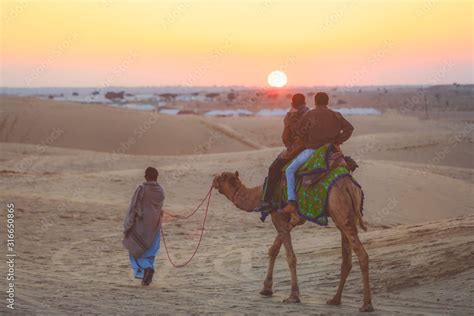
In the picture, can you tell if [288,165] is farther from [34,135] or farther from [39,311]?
[34,135]

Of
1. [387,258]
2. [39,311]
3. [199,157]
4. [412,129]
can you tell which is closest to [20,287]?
[39,311]

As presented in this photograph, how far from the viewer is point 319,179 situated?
29.6 feet

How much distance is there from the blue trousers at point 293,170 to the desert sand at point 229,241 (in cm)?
138

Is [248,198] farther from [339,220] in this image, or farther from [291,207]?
[339,220]

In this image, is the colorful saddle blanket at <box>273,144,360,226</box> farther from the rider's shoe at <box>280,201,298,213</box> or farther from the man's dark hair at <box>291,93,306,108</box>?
the man's dark hair at <box>291,93,306,108</box>

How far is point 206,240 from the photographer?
53.9 feet

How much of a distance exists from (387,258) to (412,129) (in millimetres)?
50915

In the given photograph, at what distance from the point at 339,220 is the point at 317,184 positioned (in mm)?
534

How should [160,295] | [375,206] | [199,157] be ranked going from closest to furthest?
[160,295], [375,206], [199,157]

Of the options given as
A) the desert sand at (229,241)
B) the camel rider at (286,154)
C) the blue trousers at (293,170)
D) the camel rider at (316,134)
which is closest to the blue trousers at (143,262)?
the desert sand at (229,241)

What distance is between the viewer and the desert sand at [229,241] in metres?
9.24

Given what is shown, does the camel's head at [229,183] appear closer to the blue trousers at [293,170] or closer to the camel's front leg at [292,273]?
the camel's front leg at [292,273]

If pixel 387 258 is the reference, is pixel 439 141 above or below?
above

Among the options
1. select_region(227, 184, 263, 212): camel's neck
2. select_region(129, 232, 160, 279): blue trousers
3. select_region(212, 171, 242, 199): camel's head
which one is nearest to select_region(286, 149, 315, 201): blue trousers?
select_region(227, 184, 263, 212): camel's neck
